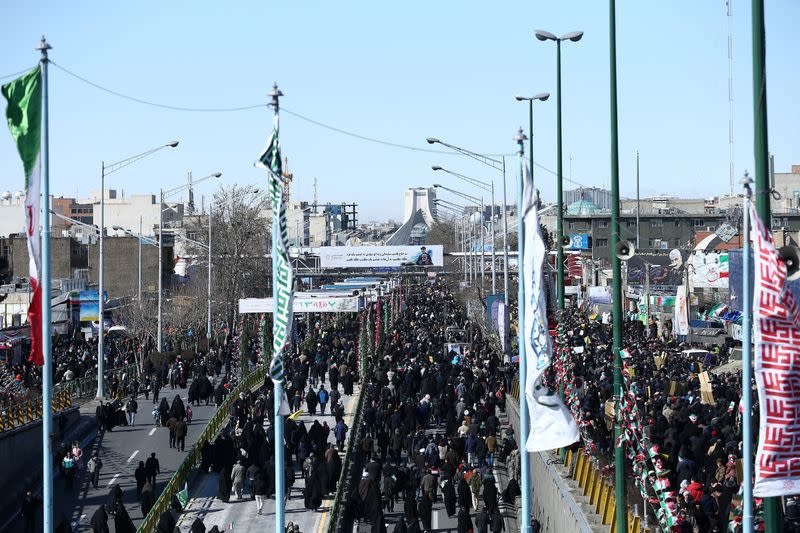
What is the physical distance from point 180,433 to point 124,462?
61.7 inches

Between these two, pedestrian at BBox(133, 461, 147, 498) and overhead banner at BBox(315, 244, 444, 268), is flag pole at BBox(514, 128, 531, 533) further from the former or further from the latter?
overhead banner at BBox(315, 244, 444, 268)

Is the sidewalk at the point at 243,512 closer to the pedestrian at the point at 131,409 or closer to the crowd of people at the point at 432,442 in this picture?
the crowd of people at the point at 432,442

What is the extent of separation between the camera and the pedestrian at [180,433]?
97.0 feet

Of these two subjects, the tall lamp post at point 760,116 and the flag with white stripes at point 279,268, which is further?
the flag with white stripes at point 279,268

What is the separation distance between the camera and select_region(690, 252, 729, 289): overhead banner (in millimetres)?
55250

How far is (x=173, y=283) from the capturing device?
270 feet

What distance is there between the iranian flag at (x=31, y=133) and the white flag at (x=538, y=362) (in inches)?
210

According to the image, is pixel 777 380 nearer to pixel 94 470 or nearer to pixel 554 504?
pixel 554 504

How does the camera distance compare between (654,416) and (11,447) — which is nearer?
(654,416)

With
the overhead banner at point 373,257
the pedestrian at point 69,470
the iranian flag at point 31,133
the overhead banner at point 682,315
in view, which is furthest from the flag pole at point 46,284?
the overhead banner at point 373,257

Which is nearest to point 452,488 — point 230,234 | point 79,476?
point 79,476

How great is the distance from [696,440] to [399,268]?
277 feet

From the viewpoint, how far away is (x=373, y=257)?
10075cm

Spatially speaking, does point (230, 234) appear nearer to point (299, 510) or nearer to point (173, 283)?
point (173, 283)
